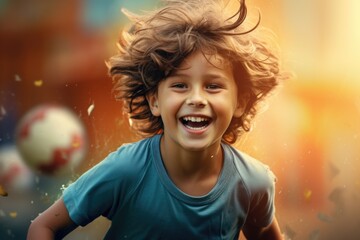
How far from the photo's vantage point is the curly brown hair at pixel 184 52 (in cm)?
175

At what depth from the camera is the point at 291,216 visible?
7.46ft

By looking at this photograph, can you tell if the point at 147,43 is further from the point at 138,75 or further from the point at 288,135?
the point at 288,135

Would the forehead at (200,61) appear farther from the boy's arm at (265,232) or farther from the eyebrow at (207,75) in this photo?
the boy's arm at (265,232)

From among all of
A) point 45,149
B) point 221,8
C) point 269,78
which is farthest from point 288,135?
point 45,149

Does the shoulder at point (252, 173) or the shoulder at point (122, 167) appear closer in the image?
the shoulder at point (122, 167)

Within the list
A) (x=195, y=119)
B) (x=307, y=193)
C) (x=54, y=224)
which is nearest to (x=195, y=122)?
(x=195, y=119)

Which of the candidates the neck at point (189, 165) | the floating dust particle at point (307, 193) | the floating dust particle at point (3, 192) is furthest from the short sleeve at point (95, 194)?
the floating dust particle at point (307, 193)

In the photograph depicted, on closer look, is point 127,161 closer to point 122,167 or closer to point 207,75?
point 122,167

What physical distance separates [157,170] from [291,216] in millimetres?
624

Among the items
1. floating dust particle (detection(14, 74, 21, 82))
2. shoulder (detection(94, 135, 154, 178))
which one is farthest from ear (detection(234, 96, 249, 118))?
floating dust particle (detection(14, 74, 21, 82))

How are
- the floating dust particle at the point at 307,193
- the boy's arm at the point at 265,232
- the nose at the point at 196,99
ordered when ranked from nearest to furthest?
the nose at the point at 196,99 < the boy's arm at the point at 265,232 < the floating dust particle at the point at 307,193

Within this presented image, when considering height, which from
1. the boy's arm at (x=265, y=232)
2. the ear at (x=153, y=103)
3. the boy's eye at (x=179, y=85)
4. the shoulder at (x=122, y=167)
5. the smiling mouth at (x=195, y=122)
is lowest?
the boy's arm at (x=265, y=232)

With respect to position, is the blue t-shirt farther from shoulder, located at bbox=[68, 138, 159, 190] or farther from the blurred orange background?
the blurred orange background

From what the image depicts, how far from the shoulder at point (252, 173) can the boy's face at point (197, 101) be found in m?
0.14
